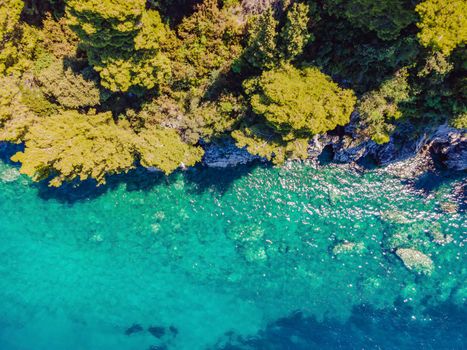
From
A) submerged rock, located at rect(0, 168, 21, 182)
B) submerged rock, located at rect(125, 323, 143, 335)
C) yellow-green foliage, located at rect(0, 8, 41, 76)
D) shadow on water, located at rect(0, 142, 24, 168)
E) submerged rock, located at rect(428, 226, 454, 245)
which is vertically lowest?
submerged rock, located at rect(125, 323, 143, 335)

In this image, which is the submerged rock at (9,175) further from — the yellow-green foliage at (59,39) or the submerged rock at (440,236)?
the submerged rock at (440,236)

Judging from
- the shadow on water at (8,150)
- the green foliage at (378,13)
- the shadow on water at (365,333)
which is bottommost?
the shadow on water at (365,333)

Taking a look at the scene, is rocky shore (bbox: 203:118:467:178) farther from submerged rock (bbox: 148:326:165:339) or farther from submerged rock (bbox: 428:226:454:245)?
submerged rock (bbox: 148:326:165:339)

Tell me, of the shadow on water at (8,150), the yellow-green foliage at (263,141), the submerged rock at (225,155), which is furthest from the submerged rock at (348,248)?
the shadow on water at (8,150)

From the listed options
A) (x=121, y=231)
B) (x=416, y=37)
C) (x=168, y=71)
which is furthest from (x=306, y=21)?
(x=121, y=231)

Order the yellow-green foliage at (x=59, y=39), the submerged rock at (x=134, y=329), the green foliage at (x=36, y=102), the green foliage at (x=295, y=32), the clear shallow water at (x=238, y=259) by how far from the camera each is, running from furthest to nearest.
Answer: the submerged rock at (x=134, y=329), the clear shallow water at (x=238, y=259), the yellow-green foliage at (x=59, y=39), the green foliage at (x=36, y=102), the green foliage at (x=295, y=32)

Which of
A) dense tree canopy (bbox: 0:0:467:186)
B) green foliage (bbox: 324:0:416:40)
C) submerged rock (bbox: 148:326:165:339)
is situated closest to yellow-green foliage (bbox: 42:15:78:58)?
dense tree canopy (bbox: 0:0:467:186)
